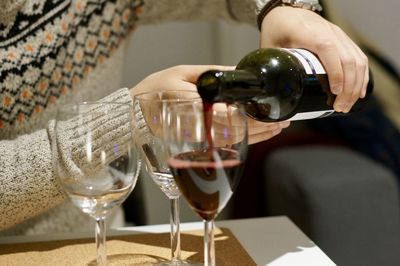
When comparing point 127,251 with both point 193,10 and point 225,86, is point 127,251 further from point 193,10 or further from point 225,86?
point 193,10

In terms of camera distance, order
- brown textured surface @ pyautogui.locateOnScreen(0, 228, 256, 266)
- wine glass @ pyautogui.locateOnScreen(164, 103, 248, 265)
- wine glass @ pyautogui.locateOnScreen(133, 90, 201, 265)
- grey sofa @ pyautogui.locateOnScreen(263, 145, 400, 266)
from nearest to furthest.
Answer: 1. wine glass @ pyautogui.locateOnScreen(164, 103, 248, 265)
2. wine glass @ pyautogui.locateOnScreen(133, 90, 201, 265)
3. brown textured surface @ pyautogui.locateOnScreen(0, 228, 256, 266)
4. grey sofa @ pyautogui.locateOnScreen(263, 145, 400, 266)

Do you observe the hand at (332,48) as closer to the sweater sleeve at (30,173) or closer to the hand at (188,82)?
the hand at (188,82)

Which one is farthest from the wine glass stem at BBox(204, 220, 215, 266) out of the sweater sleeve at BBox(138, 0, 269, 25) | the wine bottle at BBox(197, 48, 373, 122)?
the sweater sleeve at BBox(138, 0, 269, 25)

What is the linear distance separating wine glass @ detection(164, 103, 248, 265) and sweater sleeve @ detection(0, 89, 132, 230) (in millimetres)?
213

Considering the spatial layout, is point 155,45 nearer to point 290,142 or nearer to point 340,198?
point 290,142

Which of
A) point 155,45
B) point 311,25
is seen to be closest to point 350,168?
point 155,45

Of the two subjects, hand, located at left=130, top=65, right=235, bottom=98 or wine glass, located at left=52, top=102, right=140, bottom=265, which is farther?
hand, located at left=130, top=65, right=235, bottom=98

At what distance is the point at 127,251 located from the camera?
2.86ft

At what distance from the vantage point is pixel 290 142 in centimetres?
208

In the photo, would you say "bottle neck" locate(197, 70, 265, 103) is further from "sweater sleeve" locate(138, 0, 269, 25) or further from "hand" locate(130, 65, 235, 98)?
"sweater sleeve" locate(138, 0, 269, 25)

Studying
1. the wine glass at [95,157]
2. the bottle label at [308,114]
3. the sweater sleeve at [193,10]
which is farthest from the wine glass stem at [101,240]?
the sweater sleeve at [193,10]

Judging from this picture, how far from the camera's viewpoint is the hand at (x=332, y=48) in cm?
83

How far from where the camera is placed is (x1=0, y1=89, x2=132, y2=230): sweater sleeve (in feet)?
2.79

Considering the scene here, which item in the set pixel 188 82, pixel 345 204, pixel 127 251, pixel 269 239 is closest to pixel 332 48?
pixel 188 82
